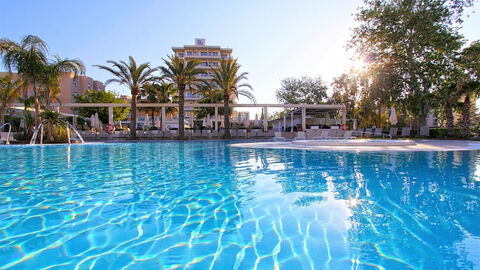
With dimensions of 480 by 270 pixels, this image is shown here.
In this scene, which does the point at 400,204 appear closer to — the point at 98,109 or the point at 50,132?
the point at 50,132

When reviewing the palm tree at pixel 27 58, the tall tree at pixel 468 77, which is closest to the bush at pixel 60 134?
the palm tree at pixel 27 58

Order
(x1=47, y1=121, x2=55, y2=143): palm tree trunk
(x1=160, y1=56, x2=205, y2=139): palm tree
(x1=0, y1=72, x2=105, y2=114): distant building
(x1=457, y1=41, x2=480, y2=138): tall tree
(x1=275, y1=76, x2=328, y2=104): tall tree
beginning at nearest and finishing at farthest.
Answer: (x1=47, y1=121, x2=55, y2=143): palm tree trunk
(x1=457, y1=41, x2=480, y2=138): tall tree
(x1=160, y1=56, x2=205, y2=139): palm tree
(x1=275, y1=76, x2=328, y2=104): tall tree
(x1=0, y1=72, x2=105, y2=114): distant building

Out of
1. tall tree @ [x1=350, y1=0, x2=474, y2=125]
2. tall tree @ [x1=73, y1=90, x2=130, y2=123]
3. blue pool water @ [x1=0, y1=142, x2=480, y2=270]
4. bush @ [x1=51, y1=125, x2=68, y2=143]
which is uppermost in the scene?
tall tree @ [x1=350, y1=0, x2=474, y2=125]

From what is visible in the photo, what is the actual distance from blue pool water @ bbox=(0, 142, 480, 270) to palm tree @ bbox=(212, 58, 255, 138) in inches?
744

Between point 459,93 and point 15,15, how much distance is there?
2816 cm

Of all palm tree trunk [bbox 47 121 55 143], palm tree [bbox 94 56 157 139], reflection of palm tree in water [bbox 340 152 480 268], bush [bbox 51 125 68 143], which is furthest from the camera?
palm tree [bbox 94 56 157 139]

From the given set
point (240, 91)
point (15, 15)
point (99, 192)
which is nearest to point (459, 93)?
point (240, 91)

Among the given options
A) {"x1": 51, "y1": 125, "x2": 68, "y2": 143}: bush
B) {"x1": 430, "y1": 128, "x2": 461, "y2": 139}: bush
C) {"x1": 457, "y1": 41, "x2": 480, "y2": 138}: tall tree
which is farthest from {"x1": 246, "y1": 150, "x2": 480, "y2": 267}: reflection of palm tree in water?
{"x1": 430, "y1": 128, "x2": 461, "y2": 139}: bush

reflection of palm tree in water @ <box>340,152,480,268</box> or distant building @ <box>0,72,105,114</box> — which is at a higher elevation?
distant building @ <box>0,72,105,114</box>

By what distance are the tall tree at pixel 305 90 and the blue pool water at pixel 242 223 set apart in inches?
1317

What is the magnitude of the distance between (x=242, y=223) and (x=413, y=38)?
916 inches

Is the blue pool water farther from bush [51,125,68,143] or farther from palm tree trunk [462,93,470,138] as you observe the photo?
palm tree trunk [462,93,470,138]

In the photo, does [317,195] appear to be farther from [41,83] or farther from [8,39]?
[8,39]

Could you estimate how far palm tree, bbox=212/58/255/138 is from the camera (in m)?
23.5
